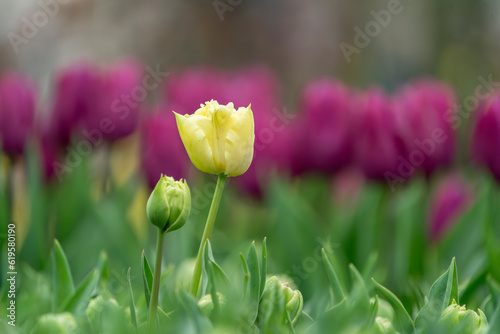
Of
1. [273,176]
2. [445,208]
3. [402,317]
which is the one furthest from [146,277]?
[445,208]

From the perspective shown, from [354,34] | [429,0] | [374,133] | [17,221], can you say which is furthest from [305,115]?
[354,34]

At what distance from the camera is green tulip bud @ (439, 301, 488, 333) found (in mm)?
460

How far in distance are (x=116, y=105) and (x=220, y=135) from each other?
84cm

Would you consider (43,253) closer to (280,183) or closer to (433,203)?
(280,183)

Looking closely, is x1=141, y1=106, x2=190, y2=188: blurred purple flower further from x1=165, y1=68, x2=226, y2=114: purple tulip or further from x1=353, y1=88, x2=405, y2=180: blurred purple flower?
x1=353, y1=88, x2=405, y2=180: blurred purple flower

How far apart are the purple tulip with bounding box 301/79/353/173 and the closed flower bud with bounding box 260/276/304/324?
82cm

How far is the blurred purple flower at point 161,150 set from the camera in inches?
48.8

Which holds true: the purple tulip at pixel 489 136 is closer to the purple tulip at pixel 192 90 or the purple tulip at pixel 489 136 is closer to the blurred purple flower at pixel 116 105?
the purple tulip at pixel 192 90

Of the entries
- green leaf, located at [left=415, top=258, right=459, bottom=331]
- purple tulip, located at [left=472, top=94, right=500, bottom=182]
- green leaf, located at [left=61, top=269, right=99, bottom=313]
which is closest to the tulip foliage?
purple tulip, located at [left=472, top=94, right=500, bottom=182]

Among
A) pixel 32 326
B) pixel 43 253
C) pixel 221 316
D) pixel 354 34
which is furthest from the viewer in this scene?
pixel 354 34

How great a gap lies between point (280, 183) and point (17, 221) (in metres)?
0.44

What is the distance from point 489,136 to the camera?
1.15 metres

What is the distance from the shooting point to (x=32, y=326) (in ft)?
1.70

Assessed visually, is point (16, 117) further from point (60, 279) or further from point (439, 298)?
point (439, 298)
